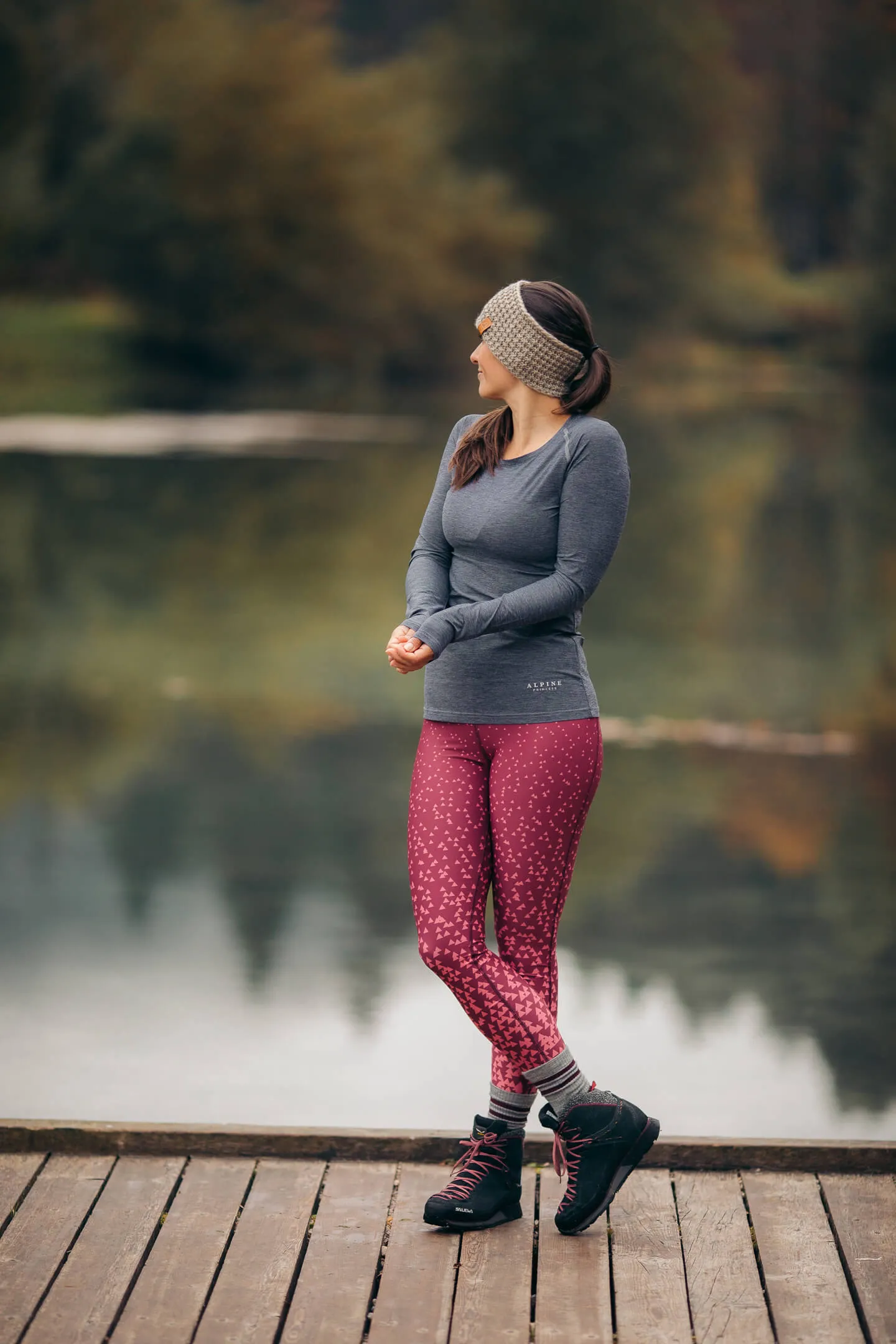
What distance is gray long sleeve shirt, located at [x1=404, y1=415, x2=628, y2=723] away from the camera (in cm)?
285

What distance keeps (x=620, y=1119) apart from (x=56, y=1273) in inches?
33.6

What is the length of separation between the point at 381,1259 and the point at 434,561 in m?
1.05

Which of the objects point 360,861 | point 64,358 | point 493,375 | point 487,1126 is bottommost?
point 64,358

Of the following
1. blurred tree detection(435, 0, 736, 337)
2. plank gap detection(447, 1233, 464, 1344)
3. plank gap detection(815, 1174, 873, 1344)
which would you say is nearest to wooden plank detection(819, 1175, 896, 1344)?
plank gap detection(815, 1174, 873, 1344)

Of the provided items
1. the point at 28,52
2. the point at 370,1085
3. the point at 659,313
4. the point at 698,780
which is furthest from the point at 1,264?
the point at 370,1085

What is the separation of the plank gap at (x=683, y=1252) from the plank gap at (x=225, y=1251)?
0.65 meters

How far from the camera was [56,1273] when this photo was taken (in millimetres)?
2686

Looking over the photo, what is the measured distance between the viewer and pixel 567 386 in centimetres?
293

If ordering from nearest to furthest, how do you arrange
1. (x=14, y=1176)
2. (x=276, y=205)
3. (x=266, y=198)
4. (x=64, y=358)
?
(x=14, y=1176) < (x=64, y=358) < (x=266, y=198) < (x=276, y=205)

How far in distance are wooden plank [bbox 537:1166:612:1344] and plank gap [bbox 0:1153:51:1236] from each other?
0.79 m

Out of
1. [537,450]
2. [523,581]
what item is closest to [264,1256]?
[523,581]

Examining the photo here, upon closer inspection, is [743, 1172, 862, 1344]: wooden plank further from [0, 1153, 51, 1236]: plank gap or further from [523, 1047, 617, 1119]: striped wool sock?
[0, 1153, 51, 1236]: plank gap

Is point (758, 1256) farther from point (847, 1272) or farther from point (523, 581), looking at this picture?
point (523, 581)

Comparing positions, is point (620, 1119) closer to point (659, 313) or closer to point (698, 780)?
point (698, 780)
